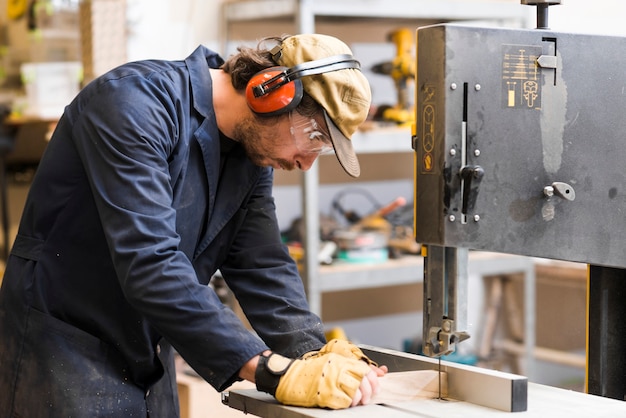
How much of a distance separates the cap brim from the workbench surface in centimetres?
46

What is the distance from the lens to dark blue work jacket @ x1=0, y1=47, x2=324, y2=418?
4.99 ft

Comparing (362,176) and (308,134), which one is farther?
(362,176)

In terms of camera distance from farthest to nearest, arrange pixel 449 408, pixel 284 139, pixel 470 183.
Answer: pixel 284 139 < pixel 449 408 < pixel 470 183

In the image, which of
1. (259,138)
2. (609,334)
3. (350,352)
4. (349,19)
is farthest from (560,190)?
(349,19)

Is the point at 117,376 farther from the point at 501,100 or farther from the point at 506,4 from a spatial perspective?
the point at 506,4

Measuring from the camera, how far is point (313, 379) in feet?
4.84

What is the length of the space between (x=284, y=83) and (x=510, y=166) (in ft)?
1.44

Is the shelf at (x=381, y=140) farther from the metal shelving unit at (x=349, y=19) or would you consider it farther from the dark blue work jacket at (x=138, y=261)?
the dark blue work jacket at (x=138, y=261)

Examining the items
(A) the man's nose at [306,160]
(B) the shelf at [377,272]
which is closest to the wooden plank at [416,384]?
(A) the man's nose at [306,160]

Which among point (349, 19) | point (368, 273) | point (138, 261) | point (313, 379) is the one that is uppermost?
point (349, 19)

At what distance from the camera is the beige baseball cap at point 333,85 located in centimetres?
165

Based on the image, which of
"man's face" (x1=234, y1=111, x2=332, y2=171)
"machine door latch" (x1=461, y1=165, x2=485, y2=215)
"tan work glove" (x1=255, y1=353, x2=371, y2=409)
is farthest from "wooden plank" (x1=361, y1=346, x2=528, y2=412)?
"man's face" (x1=234, y1=111, x2=332, y2=171)

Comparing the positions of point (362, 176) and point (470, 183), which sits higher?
point (470, 183)

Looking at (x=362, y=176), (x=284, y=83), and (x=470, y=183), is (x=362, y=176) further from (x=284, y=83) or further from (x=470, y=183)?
(x=470, y=183)
